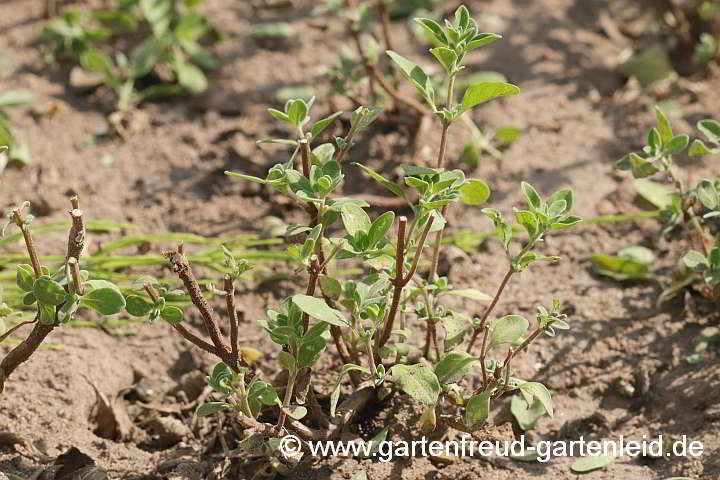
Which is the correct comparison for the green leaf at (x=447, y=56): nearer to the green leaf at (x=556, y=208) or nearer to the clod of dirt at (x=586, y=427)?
the green leaf at (x=556, y=208)

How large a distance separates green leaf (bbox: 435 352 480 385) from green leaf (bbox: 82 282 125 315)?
762 millimetres

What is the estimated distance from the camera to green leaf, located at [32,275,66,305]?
1967mm

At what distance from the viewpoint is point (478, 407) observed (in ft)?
7.07

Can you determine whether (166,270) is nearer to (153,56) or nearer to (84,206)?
(84,206)

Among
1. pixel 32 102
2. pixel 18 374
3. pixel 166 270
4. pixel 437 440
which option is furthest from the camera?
pixel 32 102

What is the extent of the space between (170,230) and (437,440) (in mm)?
1398

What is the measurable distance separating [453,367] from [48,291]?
0.94 m

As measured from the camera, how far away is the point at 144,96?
12.7 ft

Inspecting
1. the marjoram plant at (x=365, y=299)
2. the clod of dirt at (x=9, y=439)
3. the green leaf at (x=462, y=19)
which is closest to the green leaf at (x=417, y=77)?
the marjoram plant at (x=365, y=299)

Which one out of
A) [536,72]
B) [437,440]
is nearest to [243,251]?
[437,440]

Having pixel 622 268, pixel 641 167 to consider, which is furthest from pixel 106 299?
pixel 622 268

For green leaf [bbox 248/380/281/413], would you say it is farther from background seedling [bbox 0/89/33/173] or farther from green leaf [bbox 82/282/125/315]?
background seedling [bbox 0/89/33/173]

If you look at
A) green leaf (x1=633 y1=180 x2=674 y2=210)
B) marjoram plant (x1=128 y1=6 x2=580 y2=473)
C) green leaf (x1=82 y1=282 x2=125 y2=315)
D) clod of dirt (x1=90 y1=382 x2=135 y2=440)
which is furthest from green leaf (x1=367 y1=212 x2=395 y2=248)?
green leaf (x1=633 y1=180 x2=674 y2=210)

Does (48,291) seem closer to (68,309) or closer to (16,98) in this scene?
(68,309)
